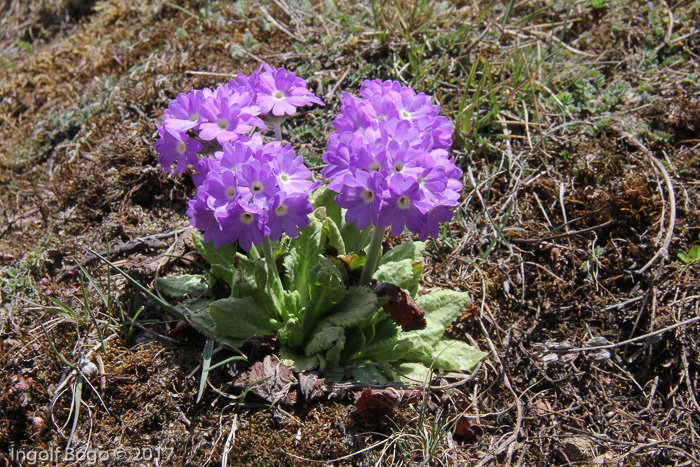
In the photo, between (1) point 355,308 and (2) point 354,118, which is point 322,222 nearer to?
(1) point 355,308

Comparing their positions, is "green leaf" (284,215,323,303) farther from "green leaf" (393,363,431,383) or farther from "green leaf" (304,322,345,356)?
"green leaf" (393,363,431,383)

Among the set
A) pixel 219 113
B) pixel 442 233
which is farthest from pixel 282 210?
pixel 442 233

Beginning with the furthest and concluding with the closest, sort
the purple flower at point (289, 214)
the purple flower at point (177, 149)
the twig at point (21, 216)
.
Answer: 1. the twig at point (21, 216)
2. the purple flower at point (177, 149)
3. the purple flower at point (289, 214)

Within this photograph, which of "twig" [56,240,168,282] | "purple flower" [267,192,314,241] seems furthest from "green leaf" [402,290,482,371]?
"twig" [56,240,168,282]

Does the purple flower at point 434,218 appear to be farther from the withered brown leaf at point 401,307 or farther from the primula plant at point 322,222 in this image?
the withered brown leaf at point 401,307

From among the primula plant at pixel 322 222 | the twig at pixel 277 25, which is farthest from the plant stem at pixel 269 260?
the twig at pixel 277 25

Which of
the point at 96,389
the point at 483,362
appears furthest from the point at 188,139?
the point at 483,362
